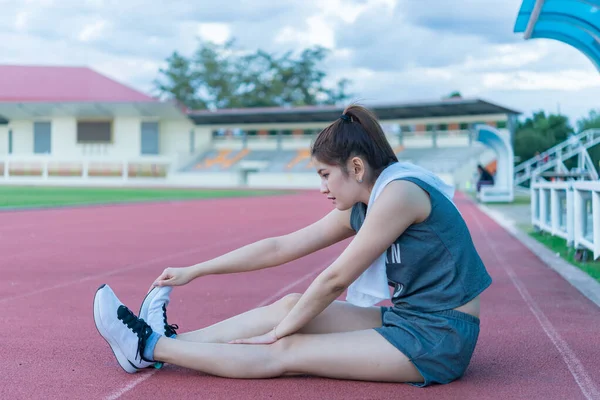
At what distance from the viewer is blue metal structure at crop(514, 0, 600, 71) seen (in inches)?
370

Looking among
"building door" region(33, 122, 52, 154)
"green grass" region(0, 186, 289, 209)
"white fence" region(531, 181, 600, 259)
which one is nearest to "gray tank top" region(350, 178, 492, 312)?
"white fence" region(531, 181, 600, 259)

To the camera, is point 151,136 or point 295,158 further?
point 151,136

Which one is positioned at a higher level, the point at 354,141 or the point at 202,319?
the point at 354,141

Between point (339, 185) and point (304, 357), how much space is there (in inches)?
32.5

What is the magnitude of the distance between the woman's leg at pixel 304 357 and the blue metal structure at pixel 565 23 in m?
6.87

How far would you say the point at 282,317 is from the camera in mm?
3715

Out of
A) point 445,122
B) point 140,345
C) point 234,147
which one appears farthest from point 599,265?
point 234,147

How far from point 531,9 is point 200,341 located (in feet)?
24.6

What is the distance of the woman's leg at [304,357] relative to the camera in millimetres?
3453

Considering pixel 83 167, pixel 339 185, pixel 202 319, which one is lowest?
pixel 202 319

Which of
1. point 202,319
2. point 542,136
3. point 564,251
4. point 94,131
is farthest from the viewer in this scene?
point 94,131

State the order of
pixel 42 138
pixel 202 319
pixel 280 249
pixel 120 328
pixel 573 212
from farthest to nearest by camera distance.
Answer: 1. pixel 42 138
2. pixel 573 212
3. pixel 202 319
4. pixel 280 249
5. pixel 120 328

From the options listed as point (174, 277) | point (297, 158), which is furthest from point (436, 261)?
point (297, 158)

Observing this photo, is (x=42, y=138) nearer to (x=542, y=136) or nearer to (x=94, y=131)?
(x=94, y=131)
